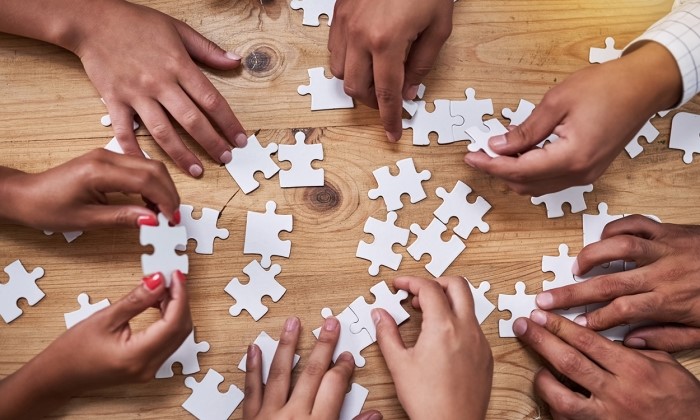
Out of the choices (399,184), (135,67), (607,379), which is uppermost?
(135,67)

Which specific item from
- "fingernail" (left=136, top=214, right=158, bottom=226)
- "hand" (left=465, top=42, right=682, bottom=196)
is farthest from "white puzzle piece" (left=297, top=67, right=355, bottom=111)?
"fingernail" (left=136, top=214, right=158, bottom=226)

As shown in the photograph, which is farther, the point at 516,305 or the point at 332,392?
the point at 516,305

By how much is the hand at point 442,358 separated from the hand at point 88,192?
1.92ft

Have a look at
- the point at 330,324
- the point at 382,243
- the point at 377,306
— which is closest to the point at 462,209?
the point at 382,243

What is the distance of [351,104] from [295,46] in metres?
0.22

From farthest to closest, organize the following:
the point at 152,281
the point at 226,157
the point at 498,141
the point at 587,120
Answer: the point at 226,157 < the point at 498,141 < the point at 587,120 < the point at 152,281

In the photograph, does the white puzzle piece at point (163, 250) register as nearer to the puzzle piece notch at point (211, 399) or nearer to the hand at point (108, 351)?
the hand at point (108, 351)

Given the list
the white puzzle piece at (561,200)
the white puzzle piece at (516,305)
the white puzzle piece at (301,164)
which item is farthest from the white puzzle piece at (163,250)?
the white puzzle piece at (561,200)

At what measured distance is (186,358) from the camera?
1.42 metres

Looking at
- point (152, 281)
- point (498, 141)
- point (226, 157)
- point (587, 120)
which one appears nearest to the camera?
point (152, 281)

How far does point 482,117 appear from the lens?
157 cm

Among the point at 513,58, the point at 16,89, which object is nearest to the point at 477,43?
the point at 513,58

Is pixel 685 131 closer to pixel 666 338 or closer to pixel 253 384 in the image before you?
pixel 666 338

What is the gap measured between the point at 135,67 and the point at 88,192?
0.34 meters
